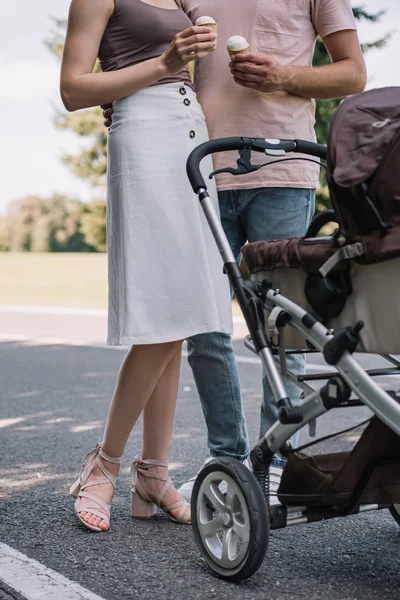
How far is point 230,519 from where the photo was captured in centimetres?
278

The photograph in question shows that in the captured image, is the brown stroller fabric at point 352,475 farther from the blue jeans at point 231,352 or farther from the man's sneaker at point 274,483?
the blue jeans at point 231,352

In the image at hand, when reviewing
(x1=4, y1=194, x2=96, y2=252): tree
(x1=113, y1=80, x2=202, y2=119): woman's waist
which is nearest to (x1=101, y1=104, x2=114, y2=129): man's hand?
(x1=113, y1=80, x2=202, y2=119): woman's waist

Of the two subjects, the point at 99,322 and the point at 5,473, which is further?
the point at 99,322

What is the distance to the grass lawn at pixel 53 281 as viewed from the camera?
63.8ft

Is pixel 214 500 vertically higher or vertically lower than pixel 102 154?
lower

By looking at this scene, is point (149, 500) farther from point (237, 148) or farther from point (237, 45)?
point (237, 45)

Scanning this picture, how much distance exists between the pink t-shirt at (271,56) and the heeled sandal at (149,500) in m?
1.01

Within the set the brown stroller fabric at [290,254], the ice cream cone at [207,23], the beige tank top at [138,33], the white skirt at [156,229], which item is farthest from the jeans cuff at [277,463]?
the ice cream cone at [207,23]

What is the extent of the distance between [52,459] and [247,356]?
4209 millimetres

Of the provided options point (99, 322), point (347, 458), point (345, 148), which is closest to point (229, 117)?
point (345, 148)

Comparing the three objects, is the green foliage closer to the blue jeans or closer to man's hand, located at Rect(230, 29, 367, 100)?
the blue jeans

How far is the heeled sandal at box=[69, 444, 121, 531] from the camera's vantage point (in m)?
3.32

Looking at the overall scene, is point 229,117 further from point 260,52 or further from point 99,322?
point 99,322

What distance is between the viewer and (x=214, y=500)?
2844mm
